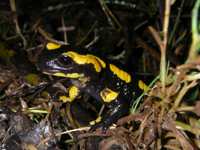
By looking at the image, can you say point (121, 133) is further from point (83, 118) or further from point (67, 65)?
point (67, 65)

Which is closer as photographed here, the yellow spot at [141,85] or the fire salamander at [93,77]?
the fire salamander at [93,77]

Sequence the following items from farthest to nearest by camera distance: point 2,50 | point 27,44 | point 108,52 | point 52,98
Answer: point 108,52
point 27,44
point 2,50
point 52,98

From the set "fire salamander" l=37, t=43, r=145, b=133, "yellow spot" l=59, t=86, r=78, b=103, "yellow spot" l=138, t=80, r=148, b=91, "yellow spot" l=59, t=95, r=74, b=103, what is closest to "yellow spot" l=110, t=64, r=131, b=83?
"fire salamander" l=37, t=43, r=145, b=133

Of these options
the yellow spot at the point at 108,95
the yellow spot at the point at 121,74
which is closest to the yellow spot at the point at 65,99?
the yellow spot at the point at 108,95

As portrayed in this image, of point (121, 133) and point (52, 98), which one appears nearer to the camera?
point (121, 133)

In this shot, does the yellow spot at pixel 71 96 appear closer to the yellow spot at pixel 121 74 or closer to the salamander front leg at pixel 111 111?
the salamander front leg at pixel 111 111

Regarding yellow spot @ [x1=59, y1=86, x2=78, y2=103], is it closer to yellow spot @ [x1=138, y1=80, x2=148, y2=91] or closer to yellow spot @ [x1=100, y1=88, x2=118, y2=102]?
yellow spot @ [x1=100, y1=88, x2=118, y2=102]

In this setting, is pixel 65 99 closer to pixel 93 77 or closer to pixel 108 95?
pixel 93 77

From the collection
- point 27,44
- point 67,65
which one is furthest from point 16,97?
point 27,44
